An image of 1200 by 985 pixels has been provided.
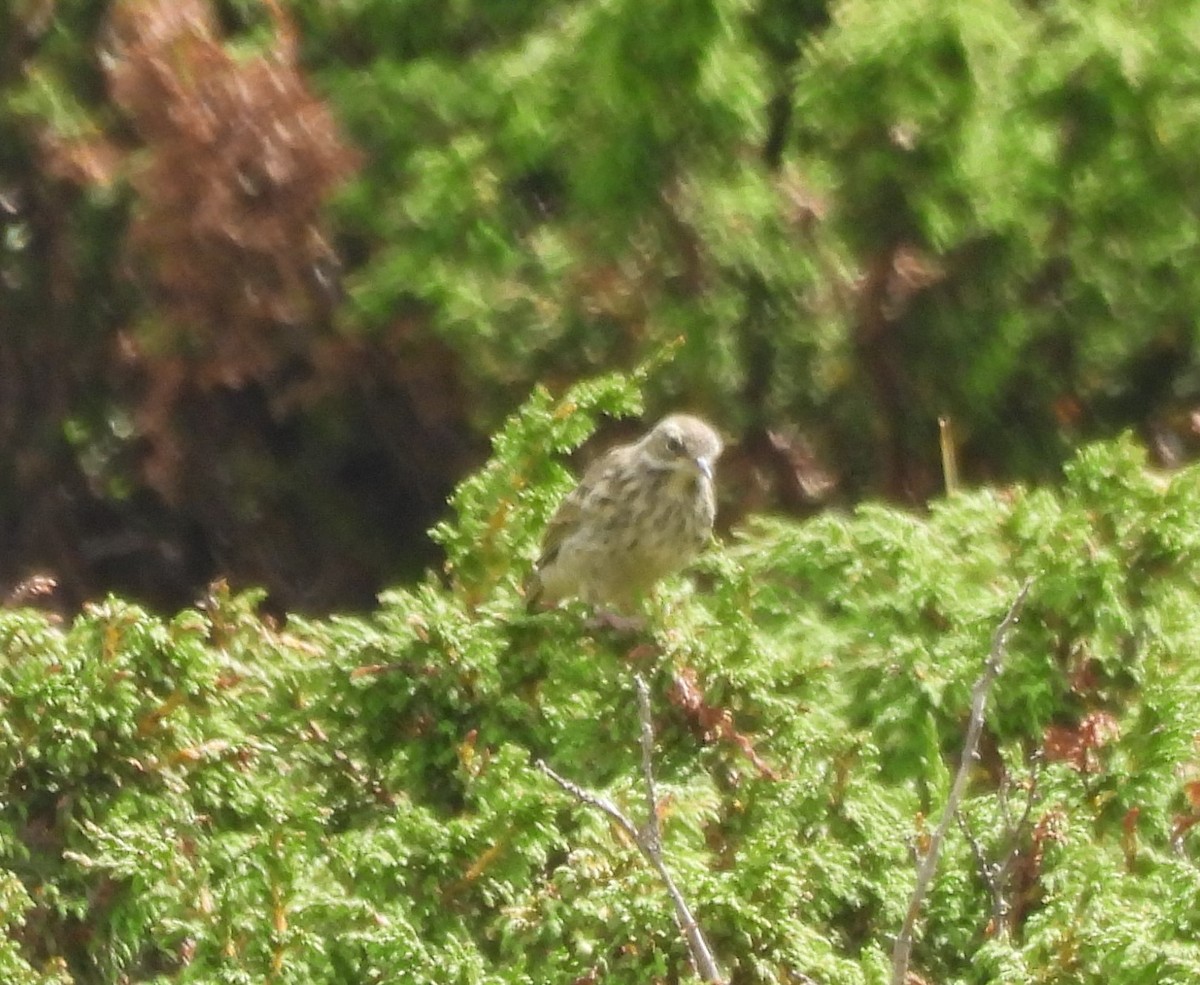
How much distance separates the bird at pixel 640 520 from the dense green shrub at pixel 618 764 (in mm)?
972

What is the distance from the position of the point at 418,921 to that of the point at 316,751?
0.67 meters


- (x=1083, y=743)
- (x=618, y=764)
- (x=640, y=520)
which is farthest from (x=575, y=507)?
(x=1083, y=743)

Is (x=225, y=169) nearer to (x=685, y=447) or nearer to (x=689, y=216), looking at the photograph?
(x=689, y=216)

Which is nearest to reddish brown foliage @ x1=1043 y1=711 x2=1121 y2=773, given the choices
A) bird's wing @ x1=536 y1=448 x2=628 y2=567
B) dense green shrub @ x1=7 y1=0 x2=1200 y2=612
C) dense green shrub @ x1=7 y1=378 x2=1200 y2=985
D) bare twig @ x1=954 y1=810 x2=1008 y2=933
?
dense green shrub @ x1=7 y1=378 x2=1200 y2=985

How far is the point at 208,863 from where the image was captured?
3424 millimetres

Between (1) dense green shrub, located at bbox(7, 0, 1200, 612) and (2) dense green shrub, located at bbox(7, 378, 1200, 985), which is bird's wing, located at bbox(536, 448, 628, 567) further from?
(2) dense green shrub, located at bbox(7, 378, 1200, 985)

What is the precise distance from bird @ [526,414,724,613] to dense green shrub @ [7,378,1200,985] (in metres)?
0.97

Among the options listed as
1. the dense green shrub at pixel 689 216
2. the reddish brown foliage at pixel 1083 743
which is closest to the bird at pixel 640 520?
the dense green shrub at pixel 689 216

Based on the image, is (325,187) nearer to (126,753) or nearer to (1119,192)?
(1119,192)

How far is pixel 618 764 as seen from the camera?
3.88 metres

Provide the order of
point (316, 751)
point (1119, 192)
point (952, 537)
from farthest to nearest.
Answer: point (1119, 192), point (952, 537), point (316, 751)

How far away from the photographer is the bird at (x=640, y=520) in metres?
5.51

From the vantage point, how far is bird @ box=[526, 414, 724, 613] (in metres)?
5.51

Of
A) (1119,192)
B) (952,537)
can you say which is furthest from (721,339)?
(952,537)
